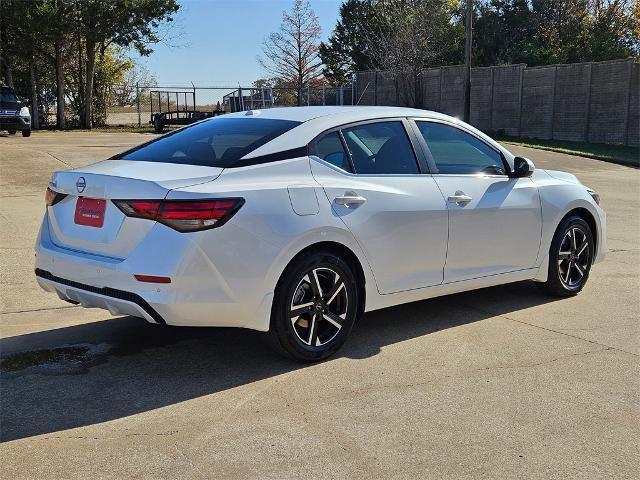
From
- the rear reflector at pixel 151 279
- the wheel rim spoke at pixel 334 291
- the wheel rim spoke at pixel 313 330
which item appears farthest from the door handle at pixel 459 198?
the rear reflector at pixel 151 279

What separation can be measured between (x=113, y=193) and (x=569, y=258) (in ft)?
13.7

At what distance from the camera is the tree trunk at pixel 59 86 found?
117 feet

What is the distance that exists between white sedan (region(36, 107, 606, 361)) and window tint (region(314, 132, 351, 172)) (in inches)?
0.4

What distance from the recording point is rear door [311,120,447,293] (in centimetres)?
482

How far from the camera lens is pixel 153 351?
4.99 m

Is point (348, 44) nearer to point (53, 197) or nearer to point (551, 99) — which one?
point (551, 99)

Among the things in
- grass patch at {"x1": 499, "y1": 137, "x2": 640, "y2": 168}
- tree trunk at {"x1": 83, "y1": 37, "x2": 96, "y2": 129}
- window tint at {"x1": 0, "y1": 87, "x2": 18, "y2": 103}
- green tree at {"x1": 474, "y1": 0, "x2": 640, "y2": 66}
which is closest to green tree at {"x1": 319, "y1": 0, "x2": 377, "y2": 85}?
green tree at {"x1": 474, "y1": 0, "x2": 640, "y2": 66}

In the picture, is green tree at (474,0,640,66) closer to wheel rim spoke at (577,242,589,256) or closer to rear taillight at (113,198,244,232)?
wheel rim spoke at (577,242,589,256)

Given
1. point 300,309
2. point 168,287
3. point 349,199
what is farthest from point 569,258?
point 168,287

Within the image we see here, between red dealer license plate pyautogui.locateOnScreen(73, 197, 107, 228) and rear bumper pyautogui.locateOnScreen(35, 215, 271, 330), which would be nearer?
rear bumper pyautogui.locateOnScreen(35, 215, 271, 330)

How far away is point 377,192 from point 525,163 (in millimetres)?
1658

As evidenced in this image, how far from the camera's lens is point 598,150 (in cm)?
2648

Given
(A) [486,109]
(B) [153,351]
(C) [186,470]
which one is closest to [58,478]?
(C) [186,470]

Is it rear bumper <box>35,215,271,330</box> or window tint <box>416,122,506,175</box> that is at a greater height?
window tint <box>416,122,506,175</box>
